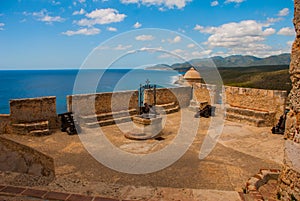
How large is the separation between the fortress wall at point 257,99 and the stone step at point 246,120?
77 cm

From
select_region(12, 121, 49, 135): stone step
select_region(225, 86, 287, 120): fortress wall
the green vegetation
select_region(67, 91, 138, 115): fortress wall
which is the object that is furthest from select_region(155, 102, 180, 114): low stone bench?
the green vegetation

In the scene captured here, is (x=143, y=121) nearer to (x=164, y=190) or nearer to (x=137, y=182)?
(x=137, y=182)

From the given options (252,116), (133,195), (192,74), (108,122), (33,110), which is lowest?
(108,122)

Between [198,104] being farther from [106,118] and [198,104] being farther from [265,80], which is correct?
[265,80]

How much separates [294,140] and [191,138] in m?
4.89

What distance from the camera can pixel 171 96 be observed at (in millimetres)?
13555

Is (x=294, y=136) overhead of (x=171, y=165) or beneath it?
overhead

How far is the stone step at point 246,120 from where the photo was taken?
10663 millimetres

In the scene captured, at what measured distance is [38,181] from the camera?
2.87 metres

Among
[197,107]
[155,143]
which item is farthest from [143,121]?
[197,107]

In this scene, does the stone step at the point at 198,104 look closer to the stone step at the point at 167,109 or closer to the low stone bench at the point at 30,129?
the stone step at the point at 167,109

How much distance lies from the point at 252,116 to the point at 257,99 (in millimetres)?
991

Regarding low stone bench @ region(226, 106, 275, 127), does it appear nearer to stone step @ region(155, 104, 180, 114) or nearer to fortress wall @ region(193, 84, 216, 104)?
fortress wall @ region(193, 84, 216, 104)

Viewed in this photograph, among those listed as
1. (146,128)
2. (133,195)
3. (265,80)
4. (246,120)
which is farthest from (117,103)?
(265,80)
